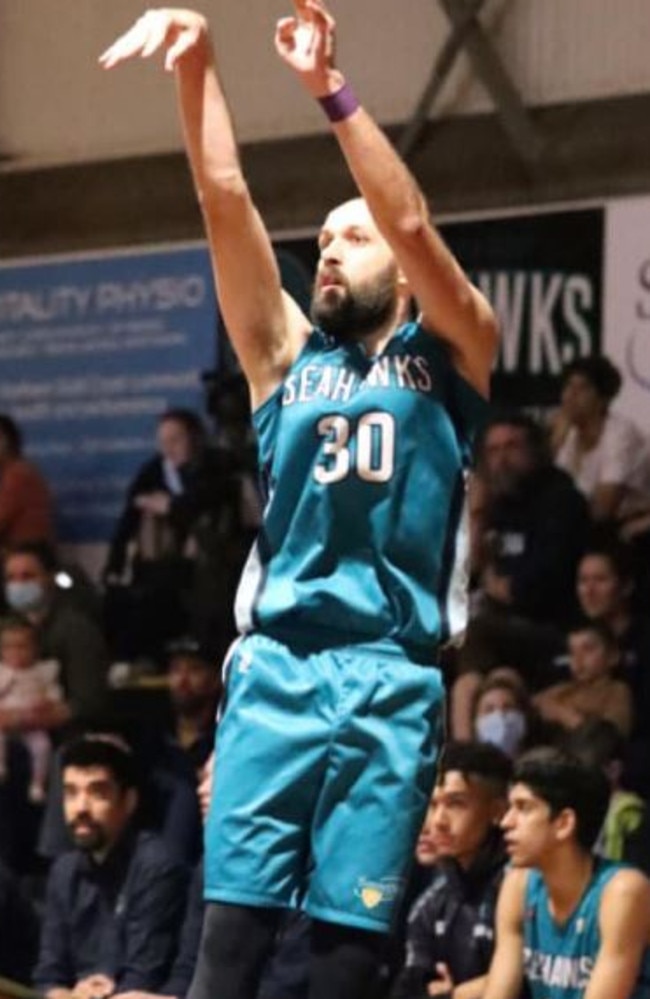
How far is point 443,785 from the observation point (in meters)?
7.75

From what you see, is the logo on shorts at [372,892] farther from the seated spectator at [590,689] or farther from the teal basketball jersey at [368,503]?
the seated spectator at [590,689]

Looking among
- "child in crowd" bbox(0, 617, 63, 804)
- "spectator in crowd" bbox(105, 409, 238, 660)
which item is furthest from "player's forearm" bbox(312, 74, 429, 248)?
"spectator in crowd" bbox(105, 409, 238, 660)

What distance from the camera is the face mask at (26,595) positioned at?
11047 mm

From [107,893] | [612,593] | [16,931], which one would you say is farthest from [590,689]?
[16,931]

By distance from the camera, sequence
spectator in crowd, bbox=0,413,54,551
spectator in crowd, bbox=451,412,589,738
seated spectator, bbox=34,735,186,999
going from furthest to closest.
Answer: spectator in crowd, bbox=0,413,54,551 → spectator in crowd, bbox=451,412,589,738 → seated spectator, bbox=34,735,186,999

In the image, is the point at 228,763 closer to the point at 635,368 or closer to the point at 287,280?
the point at 635,368

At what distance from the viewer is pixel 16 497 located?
1207 centimetres

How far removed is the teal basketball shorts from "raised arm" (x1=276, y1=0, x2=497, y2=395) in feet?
1.78

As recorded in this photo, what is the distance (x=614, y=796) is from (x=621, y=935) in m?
1.36

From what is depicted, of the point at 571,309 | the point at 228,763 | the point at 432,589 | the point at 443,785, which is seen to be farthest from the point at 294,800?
the point at 571,309

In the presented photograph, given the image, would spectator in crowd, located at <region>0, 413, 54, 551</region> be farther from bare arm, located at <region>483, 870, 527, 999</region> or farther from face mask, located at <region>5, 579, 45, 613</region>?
bare arm, located at <region>483, 870, 527, 999</region>

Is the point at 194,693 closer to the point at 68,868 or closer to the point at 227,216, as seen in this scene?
the point at 68,868

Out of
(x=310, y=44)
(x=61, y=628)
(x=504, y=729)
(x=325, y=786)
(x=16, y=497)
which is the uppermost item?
(x=16, y=497)

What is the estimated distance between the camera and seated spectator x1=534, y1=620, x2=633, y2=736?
357 inches
